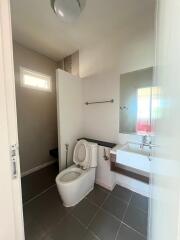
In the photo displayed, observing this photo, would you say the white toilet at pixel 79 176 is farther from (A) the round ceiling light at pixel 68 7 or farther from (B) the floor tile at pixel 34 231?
(A) the round ceiling light at pixel 68 7

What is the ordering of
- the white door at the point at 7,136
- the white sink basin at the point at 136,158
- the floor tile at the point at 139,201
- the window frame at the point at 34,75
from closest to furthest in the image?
the white door at the point at 7,136 < the white sink basin at the point at 136,158 < the floor tile at the point at 139,201 < the window frame at the point at 34,75

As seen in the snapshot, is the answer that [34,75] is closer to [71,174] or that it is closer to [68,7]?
[68,7]

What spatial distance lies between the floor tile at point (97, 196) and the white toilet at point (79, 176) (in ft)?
0.22

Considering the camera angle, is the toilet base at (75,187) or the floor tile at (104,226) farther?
the toilet base at (75,187)

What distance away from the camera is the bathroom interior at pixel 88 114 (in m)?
1.40

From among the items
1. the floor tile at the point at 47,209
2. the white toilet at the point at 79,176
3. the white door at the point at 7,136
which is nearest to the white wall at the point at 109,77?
the white toilet at the point at 79,176

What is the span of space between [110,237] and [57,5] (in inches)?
100

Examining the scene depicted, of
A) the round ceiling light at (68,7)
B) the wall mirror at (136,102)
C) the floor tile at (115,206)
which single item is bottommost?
the floor tile at (115,206)

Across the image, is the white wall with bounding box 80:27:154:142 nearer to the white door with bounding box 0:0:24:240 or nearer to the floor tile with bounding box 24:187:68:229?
the floor tile with bounding box 24:187:68:229

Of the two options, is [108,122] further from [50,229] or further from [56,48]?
[56,48]

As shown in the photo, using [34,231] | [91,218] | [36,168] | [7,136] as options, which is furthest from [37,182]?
[7,136]

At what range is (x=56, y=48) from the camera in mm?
2363

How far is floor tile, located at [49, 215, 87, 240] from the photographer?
47.9 inches

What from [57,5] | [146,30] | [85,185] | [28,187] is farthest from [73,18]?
[28,187]
